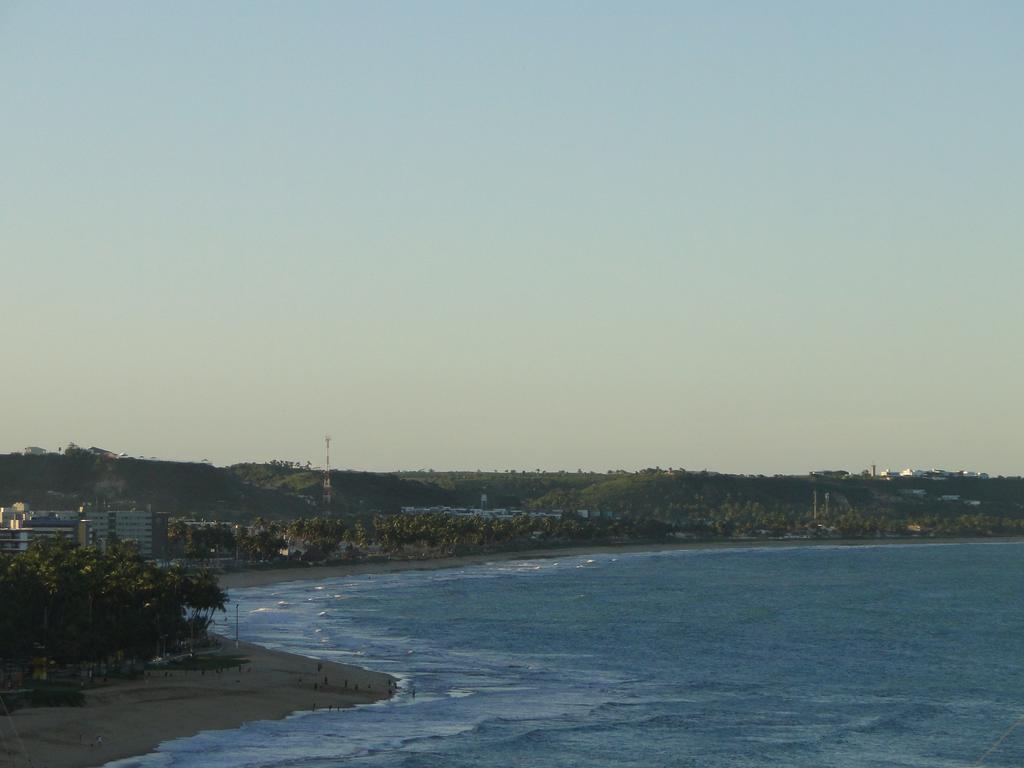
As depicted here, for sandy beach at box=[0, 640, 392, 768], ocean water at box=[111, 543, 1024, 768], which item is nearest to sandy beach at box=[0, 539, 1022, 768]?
sandy beach at box=[0, 640, 392, 768]

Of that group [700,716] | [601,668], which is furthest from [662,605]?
[700,716]

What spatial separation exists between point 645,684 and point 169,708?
35.1 metres

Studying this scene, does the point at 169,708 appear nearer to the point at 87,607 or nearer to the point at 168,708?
the point at 168,708

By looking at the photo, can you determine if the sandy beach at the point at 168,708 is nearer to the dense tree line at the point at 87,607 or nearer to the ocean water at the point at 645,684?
the ocean water at the point at 645,684

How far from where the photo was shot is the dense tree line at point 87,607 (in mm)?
94000

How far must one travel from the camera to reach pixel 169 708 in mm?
85812

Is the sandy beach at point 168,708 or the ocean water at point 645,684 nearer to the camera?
the sandy beach at point 168,708

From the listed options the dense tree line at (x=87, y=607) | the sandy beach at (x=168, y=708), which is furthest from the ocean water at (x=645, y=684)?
the dense tree line at (x=87, y=607)

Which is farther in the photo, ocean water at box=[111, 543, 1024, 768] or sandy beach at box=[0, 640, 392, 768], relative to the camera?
ocean water at box=[111, 543, 1024, 768]

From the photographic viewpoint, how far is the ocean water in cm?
7756

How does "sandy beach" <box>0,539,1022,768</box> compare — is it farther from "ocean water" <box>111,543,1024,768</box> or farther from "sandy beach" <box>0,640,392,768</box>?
"ocean water" <box>111,543,1024,768</box>

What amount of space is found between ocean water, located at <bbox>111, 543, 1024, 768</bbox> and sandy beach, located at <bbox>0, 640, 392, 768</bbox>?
7.71 ft

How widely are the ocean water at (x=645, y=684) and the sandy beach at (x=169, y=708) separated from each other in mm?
2350

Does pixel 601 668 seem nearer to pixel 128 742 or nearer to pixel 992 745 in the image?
pixel 992 745
